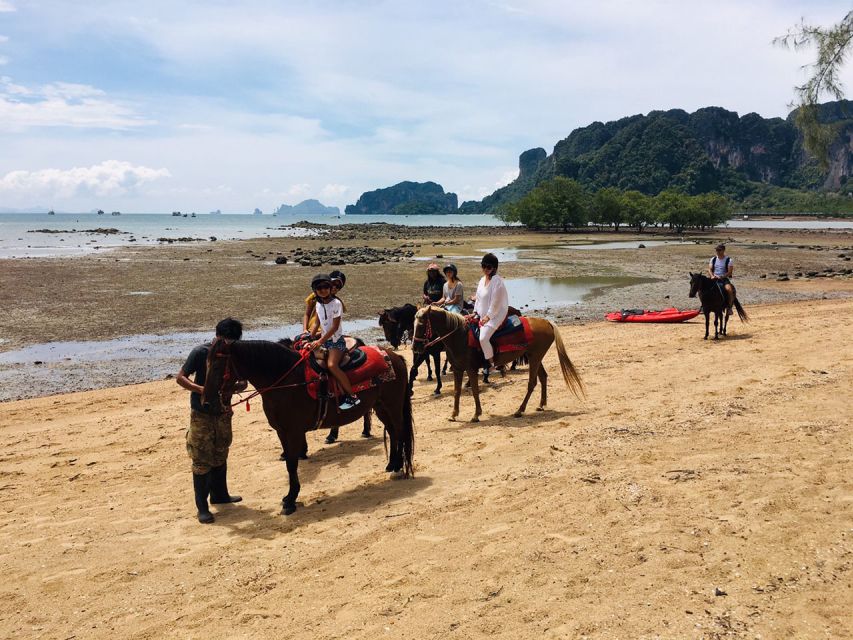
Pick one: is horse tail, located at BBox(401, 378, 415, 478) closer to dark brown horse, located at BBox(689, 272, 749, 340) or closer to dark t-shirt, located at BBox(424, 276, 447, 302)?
dark t-shirt, located at BBox(424, 276, 447, 302)

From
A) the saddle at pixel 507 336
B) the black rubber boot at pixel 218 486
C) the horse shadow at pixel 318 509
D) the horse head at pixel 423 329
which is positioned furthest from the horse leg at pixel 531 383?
the black rubber boot at pixel 218 486

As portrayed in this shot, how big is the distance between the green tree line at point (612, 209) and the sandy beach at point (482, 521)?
88.2 metres

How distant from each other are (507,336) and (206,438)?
5039 mm

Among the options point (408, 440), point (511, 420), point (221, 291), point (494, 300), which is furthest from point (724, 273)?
point (221, 291)

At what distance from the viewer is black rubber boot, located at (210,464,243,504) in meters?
6.77

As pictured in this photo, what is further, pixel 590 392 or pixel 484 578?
pixel 590 392

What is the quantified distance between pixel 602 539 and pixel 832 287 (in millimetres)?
29947

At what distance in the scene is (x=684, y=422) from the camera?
7.97 meters

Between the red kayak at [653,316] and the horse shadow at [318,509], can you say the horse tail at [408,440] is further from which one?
the red kayak at [653,316]

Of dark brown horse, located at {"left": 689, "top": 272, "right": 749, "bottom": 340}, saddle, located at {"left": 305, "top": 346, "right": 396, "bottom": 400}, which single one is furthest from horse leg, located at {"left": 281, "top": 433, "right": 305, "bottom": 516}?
dark brown horse, located at {"left": 689, "top": 272, "right": 749, "bottom": 340}

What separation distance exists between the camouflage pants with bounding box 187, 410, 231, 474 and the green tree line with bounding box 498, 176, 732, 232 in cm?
9430

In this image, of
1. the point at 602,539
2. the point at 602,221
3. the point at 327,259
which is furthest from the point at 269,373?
the point at 602,221

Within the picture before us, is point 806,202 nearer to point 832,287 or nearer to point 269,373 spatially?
point 832,287

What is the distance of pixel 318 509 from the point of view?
6562 millimetres
